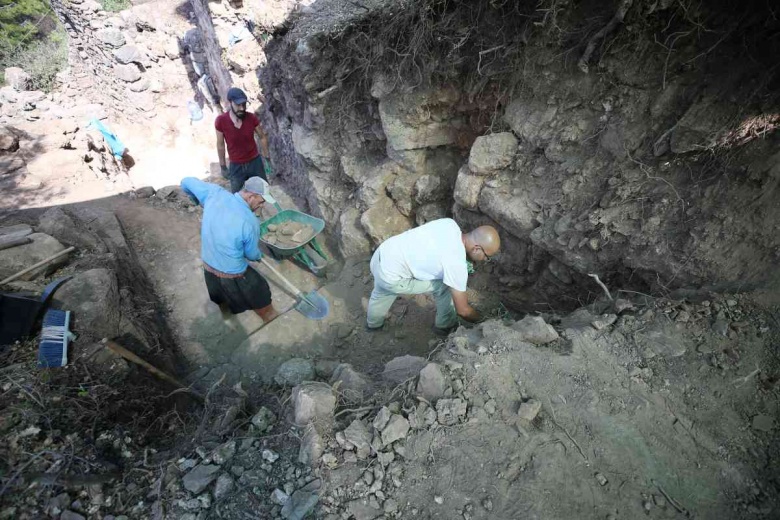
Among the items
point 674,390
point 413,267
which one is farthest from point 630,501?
point 413,267

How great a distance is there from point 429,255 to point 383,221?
5.50 ft

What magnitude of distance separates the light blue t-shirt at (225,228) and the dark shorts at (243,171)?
1879mm

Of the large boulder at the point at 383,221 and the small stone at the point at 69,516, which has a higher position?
the large boulder at the point at 383,221

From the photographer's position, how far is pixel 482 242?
2600 mm

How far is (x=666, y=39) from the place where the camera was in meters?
2.18

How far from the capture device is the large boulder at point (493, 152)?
10.3 ft

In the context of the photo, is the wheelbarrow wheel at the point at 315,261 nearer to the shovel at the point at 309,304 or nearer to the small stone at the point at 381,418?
the shovel at the point at 309,304

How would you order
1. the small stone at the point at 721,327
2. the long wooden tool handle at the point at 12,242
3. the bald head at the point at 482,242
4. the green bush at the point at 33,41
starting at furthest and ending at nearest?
the green bush at the point at 33,41 → the long wooden tool handle at the point at 12,242 → the bald head at the point at 482,242 → the small stone at the point at 721,327

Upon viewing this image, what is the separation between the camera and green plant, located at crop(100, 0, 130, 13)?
10.3 meters

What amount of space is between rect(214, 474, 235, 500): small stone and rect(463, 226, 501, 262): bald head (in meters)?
2.05

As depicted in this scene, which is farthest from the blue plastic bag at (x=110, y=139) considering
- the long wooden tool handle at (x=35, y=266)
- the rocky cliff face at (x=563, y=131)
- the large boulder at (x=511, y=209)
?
the large boulder at (x=511, y=209)

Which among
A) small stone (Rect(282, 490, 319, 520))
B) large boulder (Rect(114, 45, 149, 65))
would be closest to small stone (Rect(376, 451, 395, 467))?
small stone (Rect(282, 490, 319, 520))

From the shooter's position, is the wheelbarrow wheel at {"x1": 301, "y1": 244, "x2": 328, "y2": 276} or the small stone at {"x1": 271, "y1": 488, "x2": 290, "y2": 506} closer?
the small stone at {"x1": 271, "y1": 488, "x2": 290, "y2": 506}

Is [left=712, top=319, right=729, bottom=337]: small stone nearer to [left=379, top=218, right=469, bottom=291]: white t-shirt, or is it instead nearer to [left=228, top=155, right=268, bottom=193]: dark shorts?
[left=379, top=218, right=469, bottom=291]: white t-shirt
